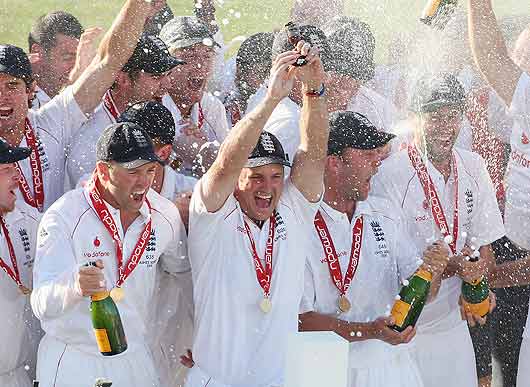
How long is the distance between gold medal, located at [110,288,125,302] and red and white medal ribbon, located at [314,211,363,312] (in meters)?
0.98

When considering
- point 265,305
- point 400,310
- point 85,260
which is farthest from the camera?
point 400,310

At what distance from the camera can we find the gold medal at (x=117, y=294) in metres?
5.41

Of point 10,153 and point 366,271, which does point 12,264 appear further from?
point 366,271

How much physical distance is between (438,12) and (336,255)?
2.41 m

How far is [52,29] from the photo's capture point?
745 centimetres

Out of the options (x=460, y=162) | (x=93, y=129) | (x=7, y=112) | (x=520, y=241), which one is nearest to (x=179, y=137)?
(x=93, y=129)

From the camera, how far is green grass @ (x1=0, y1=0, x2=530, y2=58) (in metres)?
9.09

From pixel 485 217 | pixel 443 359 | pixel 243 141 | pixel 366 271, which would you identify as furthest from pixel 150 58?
pixel 443 359

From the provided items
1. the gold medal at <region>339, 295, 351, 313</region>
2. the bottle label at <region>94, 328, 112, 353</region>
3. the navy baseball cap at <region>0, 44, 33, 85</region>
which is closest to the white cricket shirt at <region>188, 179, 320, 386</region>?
the gold medal at <region>339, 295, 351, 313</region>

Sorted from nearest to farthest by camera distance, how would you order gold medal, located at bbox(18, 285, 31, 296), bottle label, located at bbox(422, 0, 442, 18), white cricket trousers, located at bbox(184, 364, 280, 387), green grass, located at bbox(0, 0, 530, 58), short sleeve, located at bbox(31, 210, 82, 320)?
short sleeve, located at bbox(31, 210, 82, 320)
white cricket trousers, located at bbox(184, 364, 280, 387)
gold medal, located at bbox(18, 285, 31, 296)
bottle label, located at bbox(422, 0, 442, 18)
green grass, located at bbox(0, 0, 530, 58)

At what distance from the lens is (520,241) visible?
6727 millimetres

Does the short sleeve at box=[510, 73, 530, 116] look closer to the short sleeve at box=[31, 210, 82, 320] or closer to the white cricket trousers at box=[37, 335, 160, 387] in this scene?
the white cricket trousers at box=[37, 335, 160, 387]

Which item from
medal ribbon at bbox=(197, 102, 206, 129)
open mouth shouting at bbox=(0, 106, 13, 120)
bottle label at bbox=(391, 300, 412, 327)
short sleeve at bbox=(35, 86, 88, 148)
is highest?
open mouth shouting at bbox=(0, 106, 13, 120)

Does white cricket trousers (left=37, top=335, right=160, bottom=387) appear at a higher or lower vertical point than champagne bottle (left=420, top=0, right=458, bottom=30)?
lower
